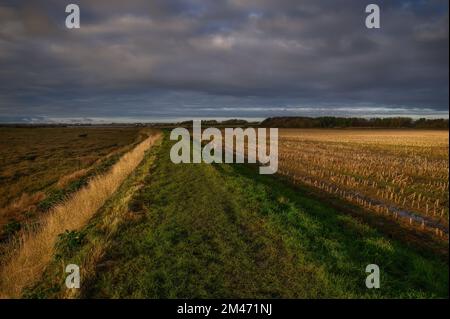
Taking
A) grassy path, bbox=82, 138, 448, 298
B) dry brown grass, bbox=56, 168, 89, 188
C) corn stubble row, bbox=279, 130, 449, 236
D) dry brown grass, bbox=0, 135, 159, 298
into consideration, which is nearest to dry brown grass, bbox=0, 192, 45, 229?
dry brown grass, bbox=56, 168, 89, 188

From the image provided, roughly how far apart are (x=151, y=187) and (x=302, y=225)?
26.1 feet

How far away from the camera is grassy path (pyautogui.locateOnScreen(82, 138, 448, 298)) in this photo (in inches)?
243

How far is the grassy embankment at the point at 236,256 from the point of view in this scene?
20.2 ft

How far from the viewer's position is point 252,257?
7492 millimetres

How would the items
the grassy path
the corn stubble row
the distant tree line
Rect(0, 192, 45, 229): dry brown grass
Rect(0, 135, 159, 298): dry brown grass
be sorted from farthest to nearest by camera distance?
1. the distant tree line
2. Rect(0, 192, 45, 229): dry brown grass
3. the corn stubble row
4. Rect(0, 135, 159, 298): dry brown grass
5. the grassy path

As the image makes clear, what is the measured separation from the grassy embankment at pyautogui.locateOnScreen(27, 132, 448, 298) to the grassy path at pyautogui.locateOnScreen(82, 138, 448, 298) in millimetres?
20

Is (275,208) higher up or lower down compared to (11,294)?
higher up

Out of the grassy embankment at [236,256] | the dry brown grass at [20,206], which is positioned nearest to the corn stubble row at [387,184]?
the grassy embankment at [236,256]

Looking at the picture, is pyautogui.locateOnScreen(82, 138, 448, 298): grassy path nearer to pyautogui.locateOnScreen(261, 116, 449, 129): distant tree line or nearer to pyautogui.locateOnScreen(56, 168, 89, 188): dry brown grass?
pyautogui.locateOnScreen(56, 168, 89, 188): dry brown grass

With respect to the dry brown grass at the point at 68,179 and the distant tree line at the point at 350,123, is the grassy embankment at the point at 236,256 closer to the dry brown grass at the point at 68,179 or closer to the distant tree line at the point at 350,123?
the dry brown grass at the point at 68,179

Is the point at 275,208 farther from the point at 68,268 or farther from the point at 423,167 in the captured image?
the point at 423,167

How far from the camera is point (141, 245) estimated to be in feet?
26.8

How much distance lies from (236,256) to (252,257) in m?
0.37
